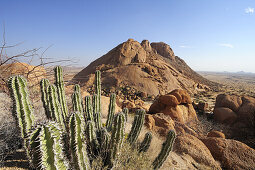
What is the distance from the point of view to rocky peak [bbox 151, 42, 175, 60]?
42688 mm

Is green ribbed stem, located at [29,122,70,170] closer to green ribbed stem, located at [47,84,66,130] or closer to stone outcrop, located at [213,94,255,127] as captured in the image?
green ribbed stem, located at [47,84,66,130]

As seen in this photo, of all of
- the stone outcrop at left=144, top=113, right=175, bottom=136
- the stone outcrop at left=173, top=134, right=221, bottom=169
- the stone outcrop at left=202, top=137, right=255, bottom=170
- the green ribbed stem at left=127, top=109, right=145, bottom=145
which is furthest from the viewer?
the stone outcrop at left=144, top=113, right=175, bottom=136

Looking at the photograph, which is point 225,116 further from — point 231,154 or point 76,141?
point 76,141

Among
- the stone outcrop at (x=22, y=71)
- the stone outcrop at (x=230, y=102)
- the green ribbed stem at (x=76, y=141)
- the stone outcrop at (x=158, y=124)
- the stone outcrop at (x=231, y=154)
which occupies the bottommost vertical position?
the stone outcrop at (x=231, y=154)

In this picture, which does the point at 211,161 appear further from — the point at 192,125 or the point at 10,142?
the point at 10,142

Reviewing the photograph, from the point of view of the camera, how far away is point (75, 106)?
11.6ft

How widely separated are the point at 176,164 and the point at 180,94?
6.47 m

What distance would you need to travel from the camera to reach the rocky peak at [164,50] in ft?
140

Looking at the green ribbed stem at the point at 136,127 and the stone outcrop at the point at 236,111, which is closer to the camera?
the green ribbed stem at the point at 136,127

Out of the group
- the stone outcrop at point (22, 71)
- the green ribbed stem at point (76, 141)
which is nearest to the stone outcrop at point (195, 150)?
the green ribbed stem at point (76, 141)

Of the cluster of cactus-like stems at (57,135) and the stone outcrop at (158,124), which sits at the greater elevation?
the cluster of cactus-like stems at (57,135)

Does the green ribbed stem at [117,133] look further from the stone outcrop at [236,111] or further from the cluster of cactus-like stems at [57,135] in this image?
the stone outcrop at [236,111]

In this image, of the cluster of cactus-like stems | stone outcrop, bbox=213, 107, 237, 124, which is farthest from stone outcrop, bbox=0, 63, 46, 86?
stone outcrop, bbox=213, 107, 237, 124

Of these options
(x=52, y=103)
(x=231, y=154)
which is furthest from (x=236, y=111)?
(x=52, y=103)
